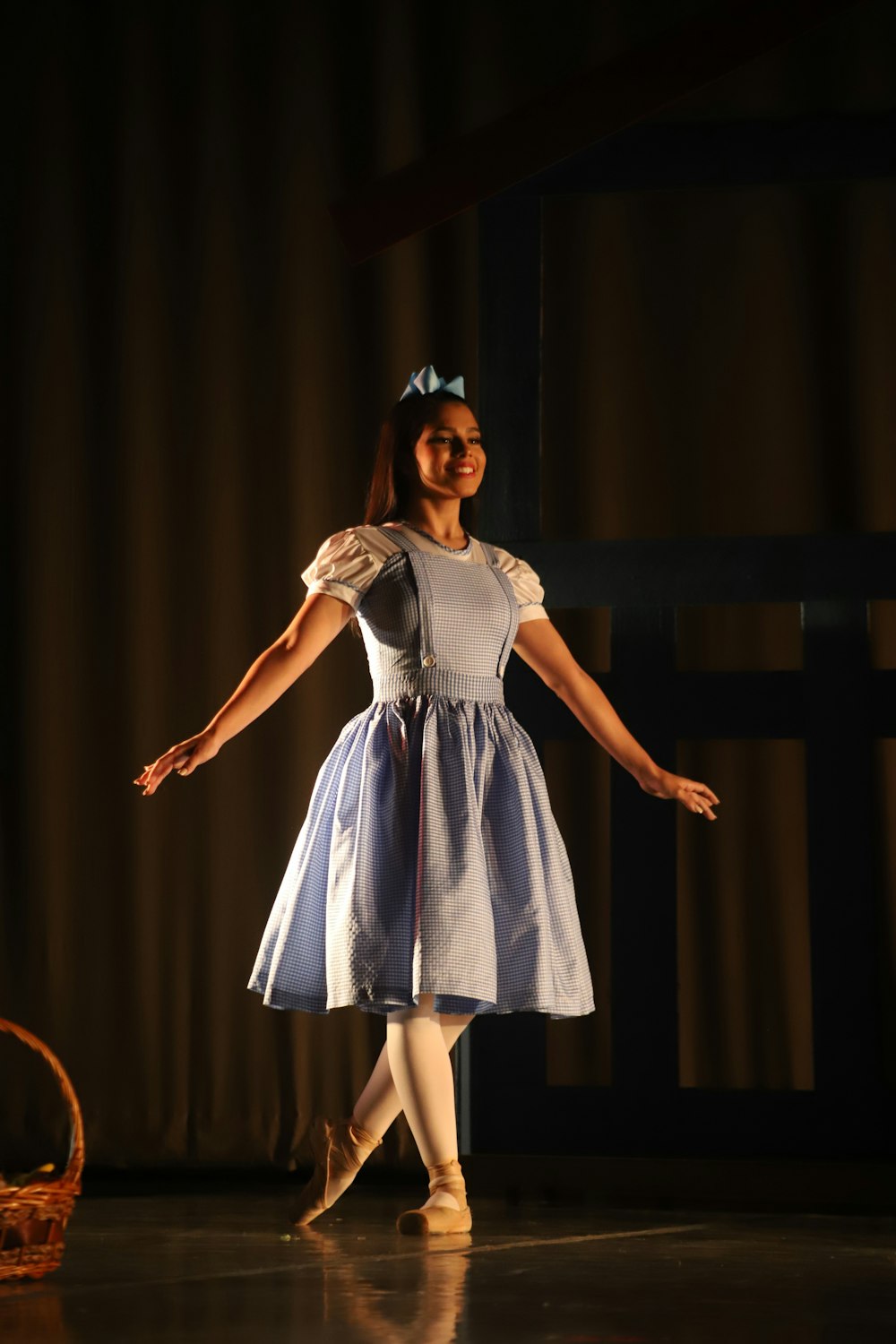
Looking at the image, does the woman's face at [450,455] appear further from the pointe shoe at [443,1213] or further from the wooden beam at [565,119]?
the pointe shoe at [443,1213]

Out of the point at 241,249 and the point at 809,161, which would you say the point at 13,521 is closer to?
the point at 241,249

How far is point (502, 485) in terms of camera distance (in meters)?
2.94

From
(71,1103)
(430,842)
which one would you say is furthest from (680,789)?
(71,1103)

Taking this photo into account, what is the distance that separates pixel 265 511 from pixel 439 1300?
77.3 inches

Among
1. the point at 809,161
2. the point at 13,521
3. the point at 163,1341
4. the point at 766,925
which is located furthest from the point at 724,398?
the point at 163,1341

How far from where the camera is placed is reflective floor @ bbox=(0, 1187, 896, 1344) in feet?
5.71

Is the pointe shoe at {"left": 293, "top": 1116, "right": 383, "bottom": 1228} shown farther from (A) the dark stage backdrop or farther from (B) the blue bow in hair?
(B) the blue bow in hair

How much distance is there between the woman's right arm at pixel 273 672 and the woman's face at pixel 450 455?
25 centimetres

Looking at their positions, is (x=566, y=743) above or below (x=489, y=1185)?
above

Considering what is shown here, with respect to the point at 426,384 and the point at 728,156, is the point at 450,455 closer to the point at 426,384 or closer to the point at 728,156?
the point at 426,384

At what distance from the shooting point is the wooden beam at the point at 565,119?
9.48 feet

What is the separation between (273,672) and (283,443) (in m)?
1.07

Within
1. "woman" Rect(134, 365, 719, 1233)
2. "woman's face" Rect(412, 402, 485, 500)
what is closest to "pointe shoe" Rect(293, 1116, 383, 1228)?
"woman" Rect(134, 365, 719, 1233)

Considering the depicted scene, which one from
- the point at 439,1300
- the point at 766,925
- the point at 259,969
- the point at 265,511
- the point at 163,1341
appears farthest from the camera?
the point at 265,511
